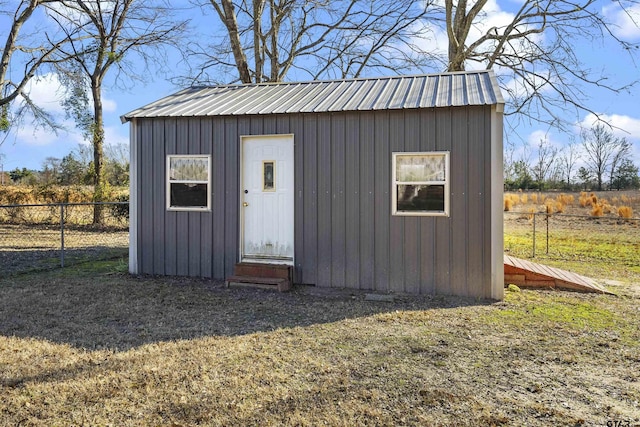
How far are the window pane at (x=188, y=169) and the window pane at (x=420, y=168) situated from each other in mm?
2899

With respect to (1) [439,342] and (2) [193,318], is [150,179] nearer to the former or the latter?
(2) [193,318]

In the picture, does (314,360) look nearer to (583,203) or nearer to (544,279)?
(544,279)

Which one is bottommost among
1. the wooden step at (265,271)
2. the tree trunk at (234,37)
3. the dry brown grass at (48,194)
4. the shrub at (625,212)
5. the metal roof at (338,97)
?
the wooden step at (265,271)

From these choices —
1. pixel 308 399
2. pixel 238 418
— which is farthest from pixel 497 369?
pixel 238 418

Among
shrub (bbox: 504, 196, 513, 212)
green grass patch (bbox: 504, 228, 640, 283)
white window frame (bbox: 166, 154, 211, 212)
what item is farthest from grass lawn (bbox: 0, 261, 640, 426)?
shrub (bbox: 504, 196, 513, 212)

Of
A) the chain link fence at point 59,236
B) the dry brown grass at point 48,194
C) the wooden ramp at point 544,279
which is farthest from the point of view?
the dry brown grass at point 48,194

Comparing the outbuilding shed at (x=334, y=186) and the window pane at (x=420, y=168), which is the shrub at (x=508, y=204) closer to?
the outbuilding shed at (x=334, y=186)

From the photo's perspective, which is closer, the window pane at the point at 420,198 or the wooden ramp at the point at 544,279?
the window pane at the point at 420,198

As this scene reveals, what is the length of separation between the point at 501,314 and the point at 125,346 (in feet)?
12.7

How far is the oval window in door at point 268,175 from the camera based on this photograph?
6.84 meters

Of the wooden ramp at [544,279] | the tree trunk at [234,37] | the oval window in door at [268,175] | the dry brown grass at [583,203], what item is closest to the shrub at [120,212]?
the tree trunk at [234,37]

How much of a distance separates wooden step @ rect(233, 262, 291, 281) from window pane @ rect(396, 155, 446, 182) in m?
2.01

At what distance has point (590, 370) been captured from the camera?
3564mm

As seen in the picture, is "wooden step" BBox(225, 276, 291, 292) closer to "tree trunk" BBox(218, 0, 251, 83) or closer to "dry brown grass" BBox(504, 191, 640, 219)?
"tree trunk" BBox(218, 0, 251, 83)
